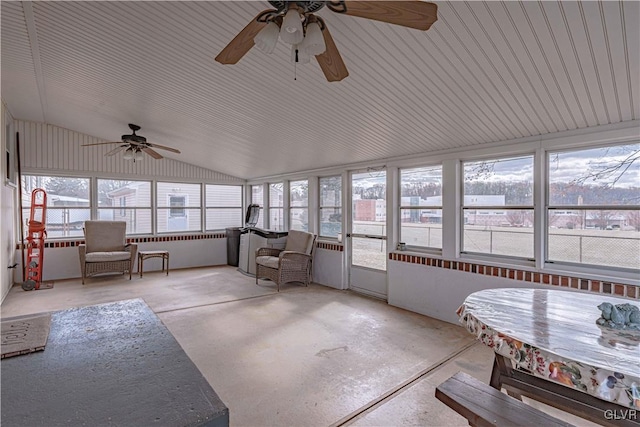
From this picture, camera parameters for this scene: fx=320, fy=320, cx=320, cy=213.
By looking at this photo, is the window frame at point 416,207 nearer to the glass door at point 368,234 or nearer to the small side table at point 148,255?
the glass door at point 368,234

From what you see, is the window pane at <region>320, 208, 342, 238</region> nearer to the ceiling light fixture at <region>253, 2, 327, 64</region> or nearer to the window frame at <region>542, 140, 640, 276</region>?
the window frame at <region>542, 140, 640, 276</region>

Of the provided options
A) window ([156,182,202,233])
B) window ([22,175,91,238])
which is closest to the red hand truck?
window ([22,175,91,238])

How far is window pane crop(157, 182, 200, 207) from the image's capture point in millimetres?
7613

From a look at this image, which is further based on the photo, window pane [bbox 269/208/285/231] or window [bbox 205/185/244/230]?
window [bbox 205/185/244/230]

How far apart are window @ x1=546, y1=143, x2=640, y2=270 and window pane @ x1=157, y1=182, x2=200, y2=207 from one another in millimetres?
→ 7276

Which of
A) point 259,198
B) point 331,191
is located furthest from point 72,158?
point 331,191

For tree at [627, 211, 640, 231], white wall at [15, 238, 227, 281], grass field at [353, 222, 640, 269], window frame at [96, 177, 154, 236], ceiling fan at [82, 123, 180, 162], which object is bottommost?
white wall at [15, 238, 227, 281]

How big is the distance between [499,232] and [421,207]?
1107 millimetres

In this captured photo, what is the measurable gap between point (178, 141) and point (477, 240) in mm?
5292

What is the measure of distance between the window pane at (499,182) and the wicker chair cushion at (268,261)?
130 inches

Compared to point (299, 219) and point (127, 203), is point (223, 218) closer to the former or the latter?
point (127, 203)

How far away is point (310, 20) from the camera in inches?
66.2

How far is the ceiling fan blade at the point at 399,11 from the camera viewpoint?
4.61ft

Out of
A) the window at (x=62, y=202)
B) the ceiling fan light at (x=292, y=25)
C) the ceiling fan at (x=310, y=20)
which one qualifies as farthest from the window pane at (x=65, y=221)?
the ceiling fan light at (x=292, y=25)
